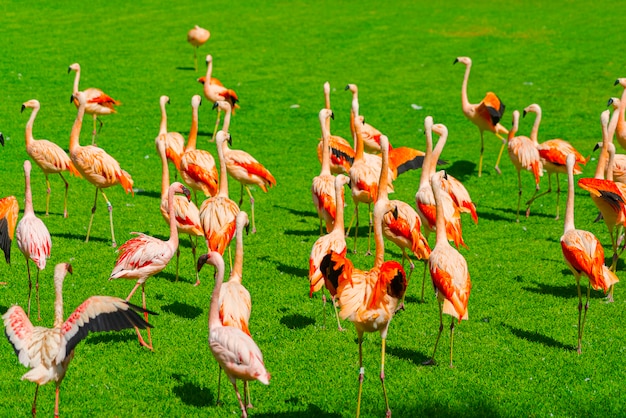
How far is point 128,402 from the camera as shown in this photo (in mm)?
6730

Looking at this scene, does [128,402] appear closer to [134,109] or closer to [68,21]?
[134,109]

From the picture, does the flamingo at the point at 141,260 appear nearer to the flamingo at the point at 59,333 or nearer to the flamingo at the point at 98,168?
the flamingo at the point at 59,333

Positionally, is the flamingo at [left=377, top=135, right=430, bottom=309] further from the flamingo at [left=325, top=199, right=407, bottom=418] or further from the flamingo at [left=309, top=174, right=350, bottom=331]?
the flamingo at [left=325, top=199, right=407, bottom=418]

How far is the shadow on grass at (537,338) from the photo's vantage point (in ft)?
26.8

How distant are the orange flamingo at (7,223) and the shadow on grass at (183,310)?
185 centimetres

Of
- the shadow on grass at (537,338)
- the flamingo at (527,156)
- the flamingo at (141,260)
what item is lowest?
the shadow on grass at (537,338)

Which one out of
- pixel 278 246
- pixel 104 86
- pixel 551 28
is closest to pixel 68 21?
pixel 104 86

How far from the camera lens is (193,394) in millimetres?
6922

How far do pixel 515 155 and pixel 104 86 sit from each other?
40.0 feet

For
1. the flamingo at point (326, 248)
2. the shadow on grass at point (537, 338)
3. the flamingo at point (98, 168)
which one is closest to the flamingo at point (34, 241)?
the flamingo at point (98, 168)

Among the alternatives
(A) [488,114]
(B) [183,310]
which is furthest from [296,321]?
(A) [488,114]

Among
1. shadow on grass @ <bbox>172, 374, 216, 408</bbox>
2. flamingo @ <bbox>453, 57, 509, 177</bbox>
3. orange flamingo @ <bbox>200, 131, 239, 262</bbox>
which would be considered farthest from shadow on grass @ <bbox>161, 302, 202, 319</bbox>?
flamingo @ <bbox>453, 57, 509, 177</bbox>

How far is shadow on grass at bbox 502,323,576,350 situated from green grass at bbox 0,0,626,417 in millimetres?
31

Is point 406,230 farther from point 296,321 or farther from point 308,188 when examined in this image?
point 308,188
